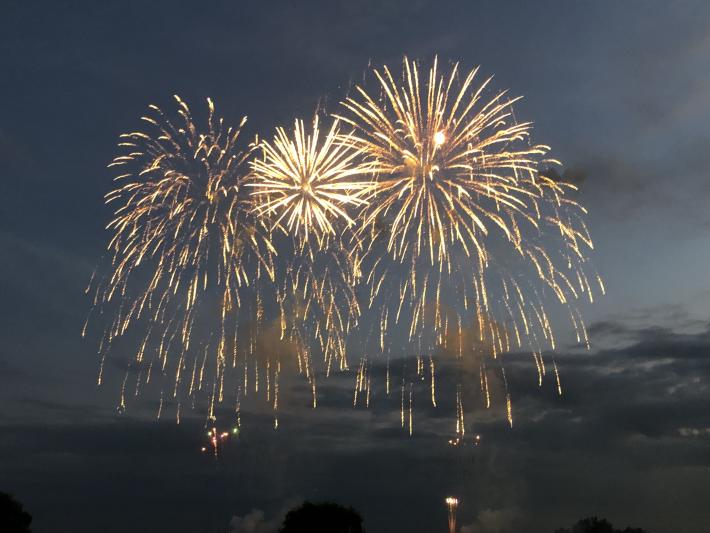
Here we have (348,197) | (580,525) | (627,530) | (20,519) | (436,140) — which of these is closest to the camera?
(436,140)

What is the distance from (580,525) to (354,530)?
115m

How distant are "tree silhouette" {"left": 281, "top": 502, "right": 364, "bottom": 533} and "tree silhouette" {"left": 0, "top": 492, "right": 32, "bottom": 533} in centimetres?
2883

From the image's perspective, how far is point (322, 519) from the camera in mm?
89562

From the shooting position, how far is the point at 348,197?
1565 inches

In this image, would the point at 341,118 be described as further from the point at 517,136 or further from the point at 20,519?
the point at 20,519

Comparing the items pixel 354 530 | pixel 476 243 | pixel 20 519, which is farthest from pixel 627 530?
pixel 476 243

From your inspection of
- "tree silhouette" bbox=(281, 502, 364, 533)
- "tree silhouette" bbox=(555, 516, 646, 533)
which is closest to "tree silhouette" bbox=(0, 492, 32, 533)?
"tree silhouette" bbox=(281, 502, 364, 533)

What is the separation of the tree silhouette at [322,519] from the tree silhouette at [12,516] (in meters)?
28.8

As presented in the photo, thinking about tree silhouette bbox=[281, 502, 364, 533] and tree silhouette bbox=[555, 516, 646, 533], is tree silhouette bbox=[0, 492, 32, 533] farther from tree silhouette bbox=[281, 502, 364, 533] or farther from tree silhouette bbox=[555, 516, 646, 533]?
tree silhouette bbox=[555, 516, 646, 533]

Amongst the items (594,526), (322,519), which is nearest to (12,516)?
(322,519)

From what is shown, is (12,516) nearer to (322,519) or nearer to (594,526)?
(322,519)

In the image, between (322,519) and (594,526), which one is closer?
(322,519)

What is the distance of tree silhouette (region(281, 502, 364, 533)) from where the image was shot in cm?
8888

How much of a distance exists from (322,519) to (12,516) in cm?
3345
